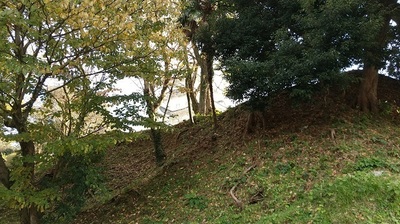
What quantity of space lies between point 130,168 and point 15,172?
5.35 m

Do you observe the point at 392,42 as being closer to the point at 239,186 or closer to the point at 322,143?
the point at 322,143

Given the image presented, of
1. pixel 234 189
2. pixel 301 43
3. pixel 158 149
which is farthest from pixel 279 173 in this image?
pixel 158 149

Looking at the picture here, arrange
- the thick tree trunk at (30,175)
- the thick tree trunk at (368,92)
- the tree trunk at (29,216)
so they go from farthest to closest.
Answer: the thick tree trunk at (368,92)
the tree trunk at (29,216)
the thick tree trunk at (30,175)

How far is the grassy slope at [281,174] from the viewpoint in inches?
182

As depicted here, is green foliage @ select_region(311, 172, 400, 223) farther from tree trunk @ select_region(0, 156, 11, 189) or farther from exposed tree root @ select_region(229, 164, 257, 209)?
tree trunk @ select_region(0, 156, 11, 189)

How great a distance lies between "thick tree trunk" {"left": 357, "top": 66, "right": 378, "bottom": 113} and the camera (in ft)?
27.7

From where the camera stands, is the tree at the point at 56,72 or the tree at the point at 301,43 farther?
the tree at the point at 301,43

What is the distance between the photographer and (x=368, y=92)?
852 cm

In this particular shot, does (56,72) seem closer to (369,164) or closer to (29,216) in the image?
(29,216)

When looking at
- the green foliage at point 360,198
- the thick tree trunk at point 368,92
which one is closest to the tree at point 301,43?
the thick tree trunk at point 368,92

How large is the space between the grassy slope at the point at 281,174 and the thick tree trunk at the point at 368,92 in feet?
1.04

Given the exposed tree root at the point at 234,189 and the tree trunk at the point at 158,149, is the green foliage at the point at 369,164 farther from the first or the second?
the tree trunk at the point at 158,149

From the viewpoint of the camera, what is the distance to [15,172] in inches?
219

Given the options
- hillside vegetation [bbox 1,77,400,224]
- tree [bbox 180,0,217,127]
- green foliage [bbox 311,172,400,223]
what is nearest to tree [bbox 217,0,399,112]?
tree [bbox 180,0,217,127]
